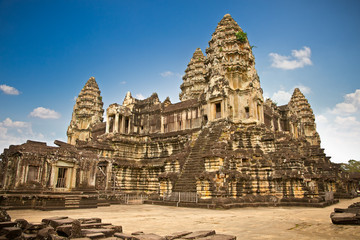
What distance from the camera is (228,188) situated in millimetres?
19016

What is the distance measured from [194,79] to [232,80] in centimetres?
1895

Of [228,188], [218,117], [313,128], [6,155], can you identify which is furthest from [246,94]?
[313,128]

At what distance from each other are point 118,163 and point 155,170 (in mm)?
4141

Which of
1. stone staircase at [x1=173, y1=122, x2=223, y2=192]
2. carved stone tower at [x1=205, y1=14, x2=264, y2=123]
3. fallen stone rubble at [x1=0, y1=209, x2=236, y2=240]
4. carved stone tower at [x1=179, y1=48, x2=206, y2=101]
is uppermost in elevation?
carved stone tower at [x1=179, y1=48, x2=206, y2=101]

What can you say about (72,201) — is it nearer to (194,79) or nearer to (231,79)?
(231,79)

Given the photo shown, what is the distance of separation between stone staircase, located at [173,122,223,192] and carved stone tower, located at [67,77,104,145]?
1006 inches

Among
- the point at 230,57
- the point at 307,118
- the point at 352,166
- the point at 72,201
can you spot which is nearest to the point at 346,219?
the point at 72,201

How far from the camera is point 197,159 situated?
21.8m

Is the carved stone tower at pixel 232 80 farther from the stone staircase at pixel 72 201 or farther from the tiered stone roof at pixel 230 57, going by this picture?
the stone staircase at pixel 72 201

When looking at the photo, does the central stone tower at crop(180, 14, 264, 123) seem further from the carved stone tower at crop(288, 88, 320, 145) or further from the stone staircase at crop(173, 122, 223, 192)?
the carved stone tower at crop(288, 88, 320, 145)

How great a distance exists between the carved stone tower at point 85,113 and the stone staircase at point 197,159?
25546mm

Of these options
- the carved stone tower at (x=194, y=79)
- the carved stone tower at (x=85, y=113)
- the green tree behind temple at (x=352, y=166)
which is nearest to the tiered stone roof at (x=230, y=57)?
the carved stone tower at (x=194, y=79)

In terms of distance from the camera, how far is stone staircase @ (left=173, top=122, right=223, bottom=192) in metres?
20.4

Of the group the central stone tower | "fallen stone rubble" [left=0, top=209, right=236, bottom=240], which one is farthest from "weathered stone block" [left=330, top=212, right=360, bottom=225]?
the central stone tower
